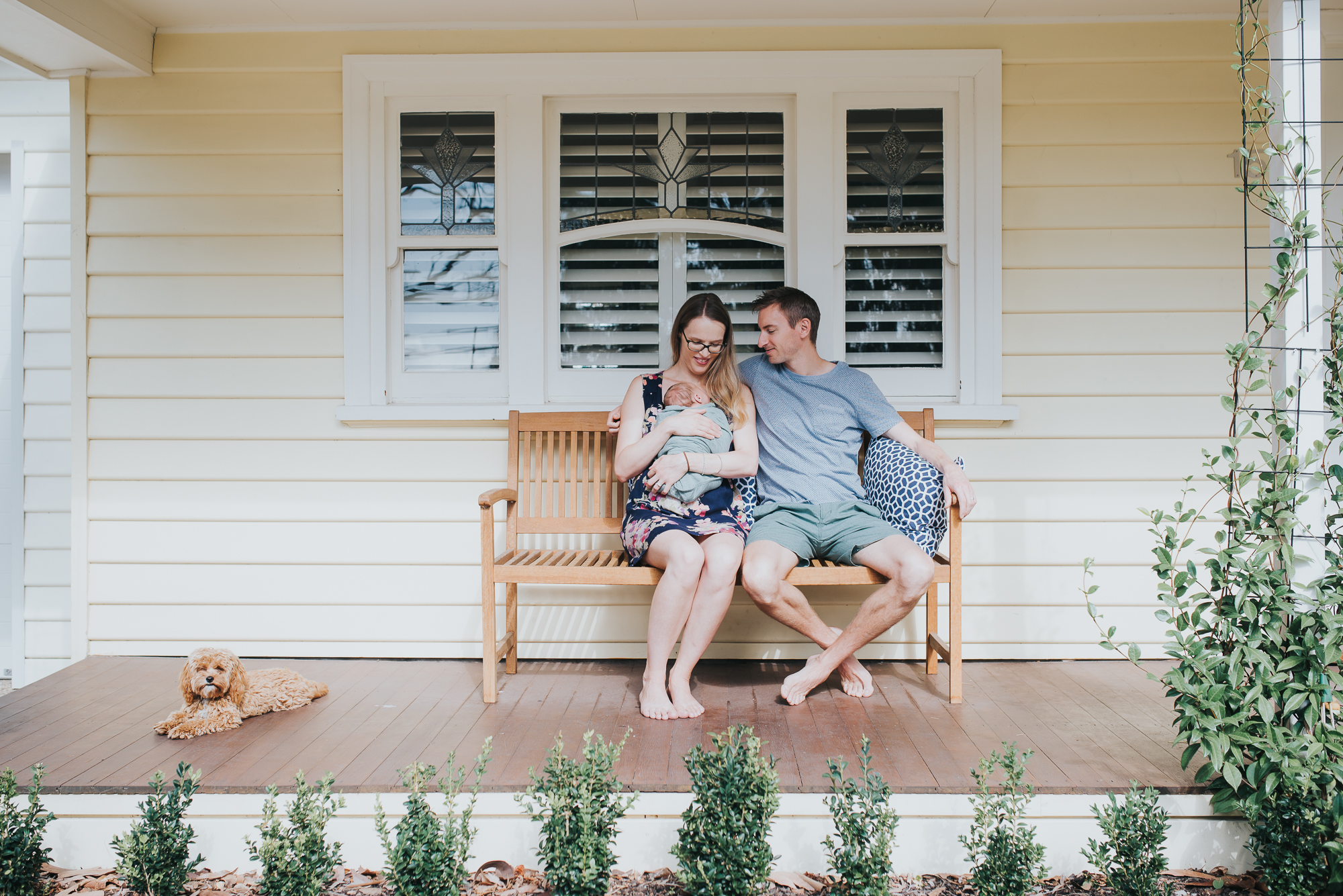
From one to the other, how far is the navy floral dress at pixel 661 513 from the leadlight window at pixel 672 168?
76 cm

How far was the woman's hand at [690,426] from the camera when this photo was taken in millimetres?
2820

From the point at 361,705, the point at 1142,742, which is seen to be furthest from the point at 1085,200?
the point at 361,705

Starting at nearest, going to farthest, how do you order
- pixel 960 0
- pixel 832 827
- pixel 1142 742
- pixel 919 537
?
pixel 832 827 < pixel 1142 742 < pixel 919 537 < pixel 960 0

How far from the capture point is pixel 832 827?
2131mm

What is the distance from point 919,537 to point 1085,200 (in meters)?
1.52

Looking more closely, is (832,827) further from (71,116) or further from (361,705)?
(71,116)

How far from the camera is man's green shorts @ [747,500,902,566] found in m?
2.77

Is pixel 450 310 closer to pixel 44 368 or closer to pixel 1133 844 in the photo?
pixel 44 368

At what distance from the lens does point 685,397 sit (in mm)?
2924

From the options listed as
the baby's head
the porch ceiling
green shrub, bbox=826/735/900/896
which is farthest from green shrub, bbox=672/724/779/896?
the porch ceiling

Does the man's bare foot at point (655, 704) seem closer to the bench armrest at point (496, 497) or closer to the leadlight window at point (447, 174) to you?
the bench armrest at point (496, 497)

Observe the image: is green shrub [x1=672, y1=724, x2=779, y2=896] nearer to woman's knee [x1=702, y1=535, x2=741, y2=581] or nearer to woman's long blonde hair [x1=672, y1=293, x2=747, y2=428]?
woman's knee [x1=702, y1=535, x2=741, y2=581]

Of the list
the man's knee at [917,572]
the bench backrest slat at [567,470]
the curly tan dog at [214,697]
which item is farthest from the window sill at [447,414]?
the curly tan dog at [214,697]

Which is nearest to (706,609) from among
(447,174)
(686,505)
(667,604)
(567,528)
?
(667,604)
